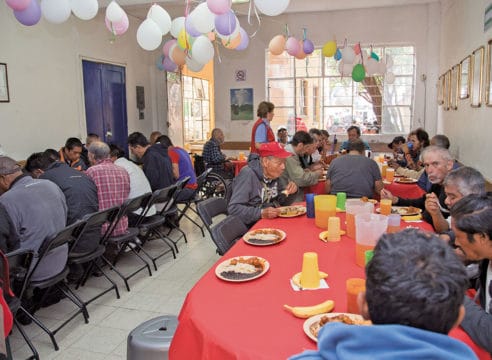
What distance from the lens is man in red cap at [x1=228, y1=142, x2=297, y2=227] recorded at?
3225 millimetres

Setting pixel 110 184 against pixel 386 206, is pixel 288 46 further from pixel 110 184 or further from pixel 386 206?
pixel 386 206

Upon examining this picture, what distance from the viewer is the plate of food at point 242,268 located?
6.56 ft

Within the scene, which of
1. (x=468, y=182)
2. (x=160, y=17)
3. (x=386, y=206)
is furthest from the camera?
(x=160, y=17)

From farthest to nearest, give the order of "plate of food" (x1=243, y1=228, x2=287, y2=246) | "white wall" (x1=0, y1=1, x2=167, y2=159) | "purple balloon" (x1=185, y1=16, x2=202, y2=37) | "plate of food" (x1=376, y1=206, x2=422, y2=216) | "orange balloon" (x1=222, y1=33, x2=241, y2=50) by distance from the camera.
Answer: "white wall" (x1=0, y1=1, x2=167, y2=159) → "orange balloon" (x1=222, y1=33, x2=241, y2=50) → "purple balloon" (x1=185, y1=16, x2=202, y2=37) → "plate of food" (x1=376, y1=206, x2=422, y2=216) → "plate of food" (x1=243, y1=228, x2=287, y2=246)

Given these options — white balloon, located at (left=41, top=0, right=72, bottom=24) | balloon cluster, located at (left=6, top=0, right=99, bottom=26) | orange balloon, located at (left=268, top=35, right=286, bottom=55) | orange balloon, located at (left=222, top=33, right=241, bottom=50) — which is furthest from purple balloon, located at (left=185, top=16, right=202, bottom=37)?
orange balloon, located at (left=268, top=35, right=286, bottom=55)

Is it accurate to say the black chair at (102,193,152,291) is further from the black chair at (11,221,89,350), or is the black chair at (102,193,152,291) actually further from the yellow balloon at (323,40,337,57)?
the yellow balloon at (323,40,337,57)

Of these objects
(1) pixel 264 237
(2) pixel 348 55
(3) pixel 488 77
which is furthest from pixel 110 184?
(2) pixel 348 55

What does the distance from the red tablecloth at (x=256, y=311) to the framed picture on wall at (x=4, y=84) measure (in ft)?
16.8

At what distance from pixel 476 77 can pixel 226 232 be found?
3.77 metres

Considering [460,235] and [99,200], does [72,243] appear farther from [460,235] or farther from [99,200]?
[460,235]

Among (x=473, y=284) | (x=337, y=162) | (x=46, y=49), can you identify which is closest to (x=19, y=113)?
(x=46, y=49)

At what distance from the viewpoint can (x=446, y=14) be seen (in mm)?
8000

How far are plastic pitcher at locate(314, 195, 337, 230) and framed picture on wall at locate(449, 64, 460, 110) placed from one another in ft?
14.6

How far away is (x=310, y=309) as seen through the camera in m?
1.63
